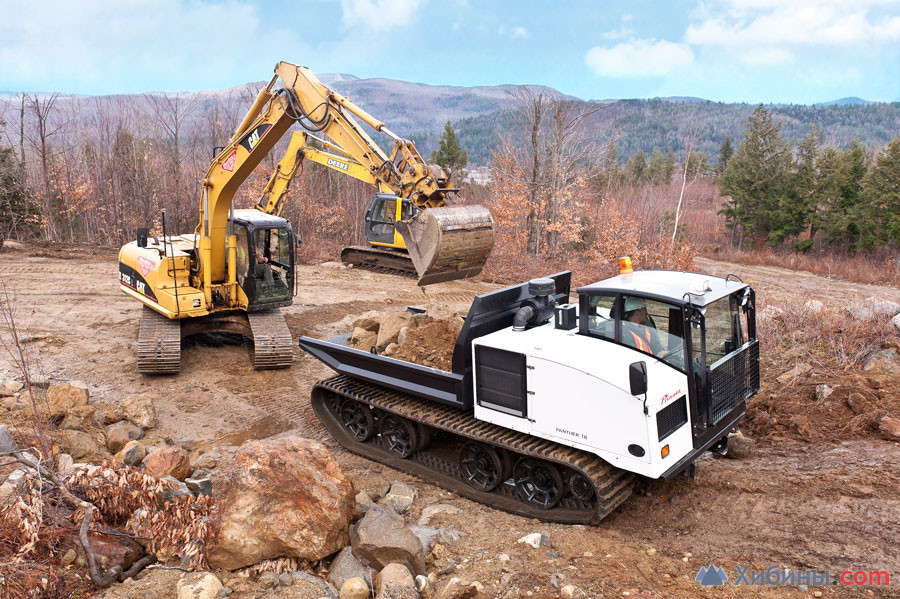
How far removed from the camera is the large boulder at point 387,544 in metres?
5.11

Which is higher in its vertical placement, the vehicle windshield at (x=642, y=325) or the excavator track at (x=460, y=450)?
the vehicle windshield at (x=642, y=325)

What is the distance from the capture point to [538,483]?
6.22 meters

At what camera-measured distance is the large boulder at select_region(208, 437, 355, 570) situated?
507 cm

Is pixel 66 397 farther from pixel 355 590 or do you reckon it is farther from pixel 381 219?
pixel 381 219

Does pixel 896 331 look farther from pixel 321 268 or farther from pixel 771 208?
pixel 771 208

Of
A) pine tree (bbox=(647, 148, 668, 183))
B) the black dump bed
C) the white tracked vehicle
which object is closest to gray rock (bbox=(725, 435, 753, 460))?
the white tracked vehicle

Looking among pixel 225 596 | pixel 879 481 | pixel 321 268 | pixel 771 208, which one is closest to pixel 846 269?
pixel 771 208

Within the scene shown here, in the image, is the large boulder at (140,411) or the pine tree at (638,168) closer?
the large boulder at (140,411)

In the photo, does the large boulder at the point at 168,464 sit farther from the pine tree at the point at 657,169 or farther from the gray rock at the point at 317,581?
the pine tree at the point at 657,169

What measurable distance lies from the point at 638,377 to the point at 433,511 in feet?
8.18

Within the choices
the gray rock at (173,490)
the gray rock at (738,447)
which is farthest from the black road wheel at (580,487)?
the gray rock at (173,490)

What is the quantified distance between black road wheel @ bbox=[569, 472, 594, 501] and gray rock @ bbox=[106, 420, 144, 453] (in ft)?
17.3

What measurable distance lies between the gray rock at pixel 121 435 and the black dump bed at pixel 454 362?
2547 mm

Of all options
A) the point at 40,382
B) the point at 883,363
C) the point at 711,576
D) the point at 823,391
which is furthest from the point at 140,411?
the point at 883,363
